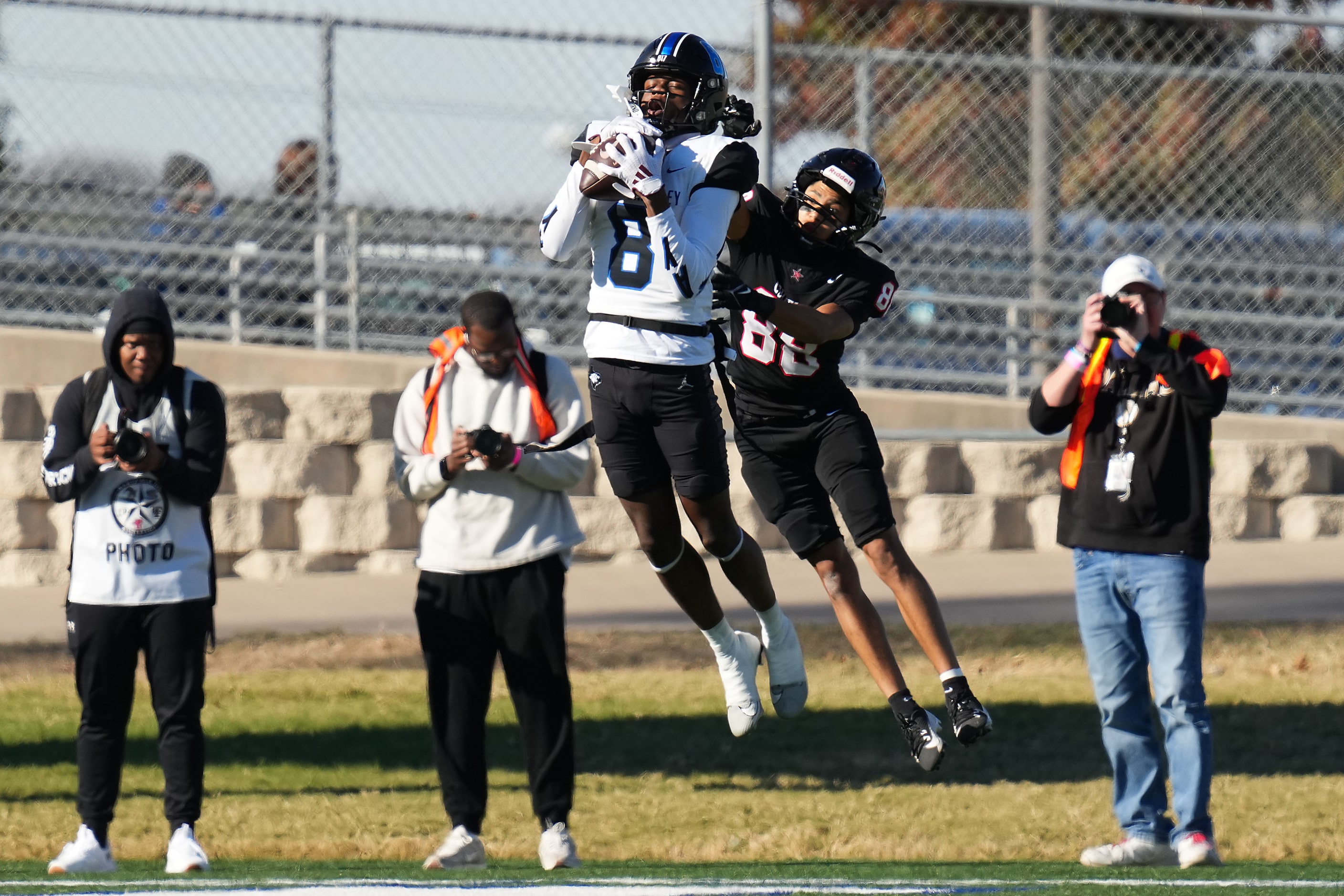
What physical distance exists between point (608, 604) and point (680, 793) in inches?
80.3

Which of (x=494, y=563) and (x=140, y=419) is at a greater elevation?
(x=140, y=419)

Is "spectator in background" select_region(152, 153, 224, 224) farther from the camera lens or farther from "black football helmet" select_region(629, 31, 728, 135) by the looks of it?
"black football helmet" select_region(629, 31, 728, 135)

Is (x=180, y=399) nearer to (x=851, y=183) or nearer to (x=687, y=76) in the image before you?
(x=687, y=76)

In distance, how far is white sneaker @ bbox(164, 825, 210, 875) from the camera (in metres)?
6.63

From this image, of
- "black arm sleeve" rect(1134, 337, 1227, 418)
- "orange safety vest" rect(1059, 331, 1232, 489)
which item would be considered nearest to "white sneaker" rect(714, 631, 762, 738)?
"orange safety vest" rect(1059, 331, 1232, 489)

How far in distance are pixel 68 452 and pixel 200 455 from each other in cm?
50

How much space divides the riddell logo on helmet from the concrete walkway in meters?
5.65

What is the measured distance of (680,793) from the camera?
9.38 m

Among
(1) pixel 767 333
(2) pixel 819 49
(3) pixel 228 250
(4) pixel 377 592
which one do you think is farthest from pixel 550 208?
(4) pixel 377 592

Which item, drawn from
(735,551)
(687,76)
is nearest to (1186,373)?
(735,551)

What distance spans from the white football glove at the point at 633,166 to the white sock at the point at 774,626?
1759mm

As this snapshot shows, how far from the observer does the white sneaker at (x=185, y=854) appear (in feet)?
21.7

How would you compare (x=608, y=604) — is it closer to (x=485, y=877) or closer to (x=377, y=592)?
(x=377, y=592)

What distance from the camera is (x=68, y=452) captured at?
679 cm
